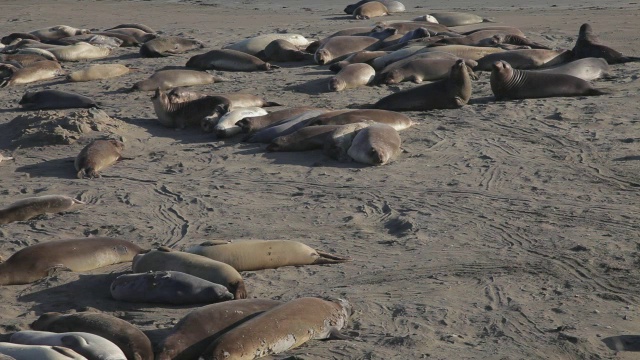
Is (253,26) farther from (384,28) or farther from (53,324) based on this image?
(53,324)

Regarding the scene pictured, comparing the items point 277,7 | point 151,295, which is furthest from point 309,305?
point 277,7

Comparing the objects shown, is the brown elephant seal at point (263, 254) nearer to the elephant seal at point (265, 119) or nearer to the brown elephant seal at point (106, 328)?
the brown elephant seal at point (106, 328)

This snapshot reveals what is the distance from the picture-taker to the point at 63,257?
5.30 metres

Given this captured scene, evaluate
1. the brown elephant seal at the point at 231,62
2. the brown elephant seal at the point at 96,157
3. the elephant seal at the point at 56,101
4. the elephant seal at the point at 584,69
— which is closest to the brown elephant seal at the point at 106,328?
the brown elephant seal at the point at 96,157

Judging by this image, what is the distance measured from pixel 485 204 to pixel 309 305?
233cm

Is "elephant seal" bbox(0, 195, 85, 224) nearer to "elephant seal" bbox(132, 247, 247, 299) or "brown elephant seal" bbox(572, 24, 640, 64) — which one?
"elephant seal" bbox(132, 247, 247, 299)

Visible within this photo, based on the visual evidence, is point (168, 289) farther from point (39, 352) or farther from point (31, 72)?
point (31, 72)

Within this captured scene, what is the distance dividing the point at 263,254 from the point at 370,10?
1174cm

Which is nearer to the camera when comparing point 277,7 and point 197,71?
point 197,71

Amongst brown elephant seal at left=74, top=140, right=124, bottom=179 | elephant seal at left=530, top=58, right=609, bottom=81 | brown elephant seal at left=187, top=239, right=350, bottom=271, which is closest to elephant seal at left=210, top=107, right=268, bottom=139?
brown elephant seal at left=74, top=140, right=124, bottom=179

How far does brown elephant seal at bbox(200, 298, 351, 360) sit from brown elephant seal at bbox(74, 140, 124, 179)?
11.0 feet

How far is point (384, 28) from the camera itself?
41.7ft

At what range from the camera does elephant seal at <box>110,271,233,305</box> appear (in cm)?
471

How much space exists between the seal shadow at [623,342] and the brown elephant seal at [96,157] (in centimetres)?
424
